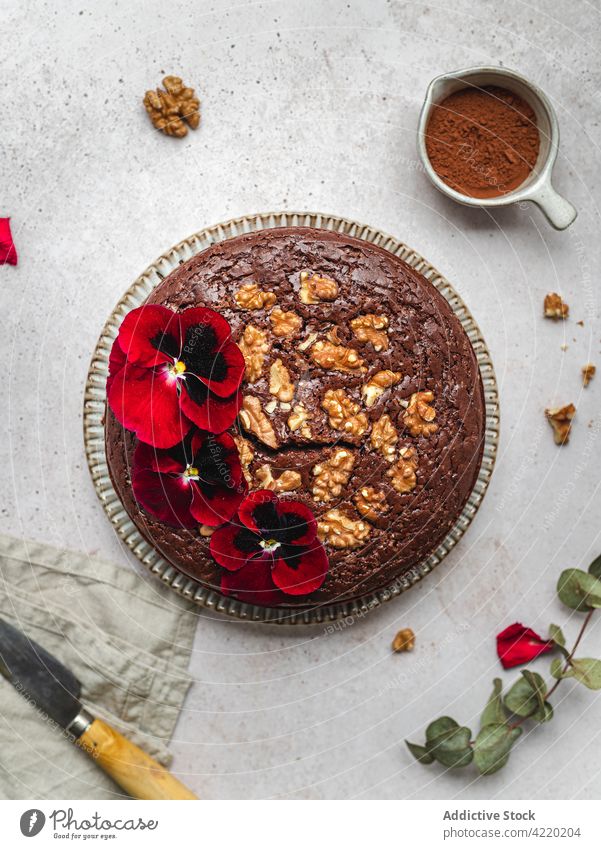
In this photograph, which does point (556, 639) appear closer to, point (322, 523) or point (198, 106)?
point (322, 523)

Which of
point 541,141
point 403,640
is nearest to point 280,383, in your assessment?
point 403,640

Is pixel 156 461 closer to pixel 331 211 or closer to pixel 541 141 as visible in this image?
pixel 331 211

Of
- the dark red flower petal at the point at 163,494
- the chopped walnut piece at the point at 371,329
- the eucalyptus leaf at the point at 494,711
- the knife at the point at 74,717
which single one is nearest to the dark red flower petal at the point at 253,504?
the dark red flower petal at the point at 163,494

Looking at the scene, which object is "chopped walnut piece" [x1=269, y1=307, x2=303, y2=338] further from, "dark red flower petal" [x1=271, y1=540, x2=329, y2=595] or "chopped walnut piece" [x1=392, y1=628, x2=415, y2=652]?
"chopped walnut piece" [x1=392, y1=628, x2=415, y2=652]

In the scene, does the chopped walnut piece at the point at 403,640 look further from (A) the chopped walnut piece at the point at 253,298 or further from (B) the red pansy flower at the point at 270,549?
(A) the chopped walnut piece at the point at 253,298

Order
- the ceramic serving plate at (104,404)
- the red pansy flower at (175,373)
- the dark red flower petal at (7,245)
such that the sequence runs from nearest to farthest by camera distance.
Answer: the red pansy flower at (175,373)
the ceramic serving plate at (104,404)
the dark red flower petal at (7,245)

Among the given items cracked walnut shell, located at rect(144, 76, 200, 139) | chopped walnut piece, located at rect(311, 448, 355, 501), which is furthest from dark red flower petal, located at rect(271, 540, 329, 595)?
cracked walnut shell, located at rect(144, 76, 200, 139)

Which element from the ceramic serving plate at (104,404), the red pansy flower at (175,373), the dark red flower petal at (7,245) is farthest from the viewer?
the dark red flower petal at (7,245)
